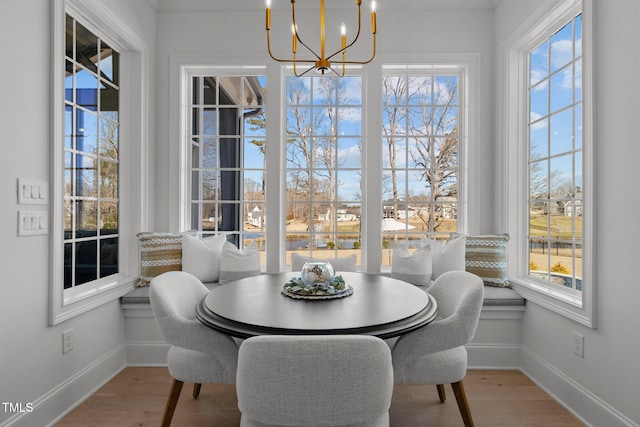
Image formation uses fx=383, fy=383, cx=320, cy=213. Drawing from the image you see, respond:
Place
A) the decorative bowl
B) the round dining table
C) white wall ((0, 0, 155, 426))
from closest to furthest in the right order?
the round dining table, white wall ((0, 0, 155, 426)), the decorative bowl

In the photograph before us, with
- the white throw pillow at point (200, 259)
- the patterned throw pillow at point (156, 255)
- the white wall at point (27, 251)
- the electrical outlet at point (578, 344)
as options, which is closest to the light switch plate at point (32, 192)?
the white wall at point (27, 251)

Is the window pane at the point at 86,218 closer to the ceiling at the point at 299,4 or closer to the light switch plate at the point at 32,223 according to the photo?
the light switch plate at the point at 32,223

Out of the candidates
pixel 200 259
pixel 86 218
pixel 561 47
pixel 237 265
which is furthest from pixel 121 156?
pixel 561 47

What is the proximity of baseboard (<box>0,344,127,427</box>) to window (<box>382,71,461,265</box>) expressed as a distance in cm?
226

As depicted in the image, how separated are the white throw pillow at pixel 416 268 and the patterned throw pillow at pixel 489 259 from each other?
0.34 metres

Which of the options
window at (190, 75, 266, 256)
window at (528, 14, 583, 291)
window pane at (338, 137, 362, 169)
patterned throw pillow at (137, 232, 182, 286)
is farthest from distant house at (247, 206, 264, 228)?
window at (528, 14, 583, 291)

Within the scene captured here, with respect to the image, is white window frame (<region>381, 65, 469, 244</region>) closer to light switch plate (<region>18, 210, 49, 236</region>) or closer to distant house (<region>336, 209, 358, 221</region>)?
distant house (<region>336, 209, 358, 221</region>)

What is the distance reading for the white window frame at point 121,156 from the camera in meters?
2.11

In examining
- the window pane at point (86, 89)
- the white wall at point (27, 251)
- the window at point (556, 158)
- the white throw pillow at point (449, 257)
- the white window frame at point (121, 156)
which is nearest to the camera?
the white wall at point (27, 251)

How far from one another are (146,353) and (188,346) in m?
1.56

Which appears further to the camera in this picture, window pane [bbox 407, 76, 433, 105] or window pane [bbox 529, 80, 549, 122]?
window pane [bbox 407, 76, 433, 105]

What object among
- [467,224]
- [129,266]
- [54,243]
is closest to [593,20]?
[467,224]

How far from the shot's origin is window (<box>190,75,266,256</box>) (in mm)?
3463

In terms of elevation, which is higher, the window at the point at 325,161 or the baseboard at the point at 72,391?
the window at the point at 325,161
